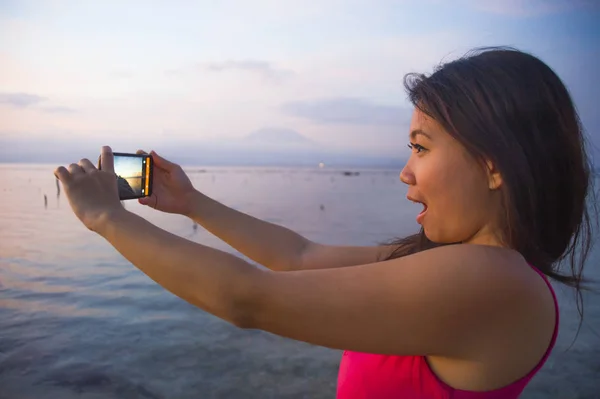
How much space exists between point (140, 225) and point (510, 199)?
1.06 meters

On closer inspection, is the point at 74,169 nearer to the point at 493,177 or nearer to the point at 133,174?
the point at 133,174

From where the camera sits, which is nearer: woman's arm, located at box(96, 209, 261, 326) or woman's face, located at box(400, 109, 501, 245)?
woman's arm, located at box(96, 209, 261, 326)

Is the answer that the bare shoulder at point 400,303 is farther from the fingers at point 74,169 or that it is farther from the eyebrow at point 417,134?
the fingers at point 74,169

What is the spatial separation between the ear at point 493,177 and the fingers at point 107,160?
120cm

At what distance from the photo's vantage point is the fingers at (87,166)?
1.62 m

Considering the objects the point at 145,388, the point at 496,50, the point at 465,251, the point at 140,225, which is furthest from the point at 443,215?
the point at 145,388

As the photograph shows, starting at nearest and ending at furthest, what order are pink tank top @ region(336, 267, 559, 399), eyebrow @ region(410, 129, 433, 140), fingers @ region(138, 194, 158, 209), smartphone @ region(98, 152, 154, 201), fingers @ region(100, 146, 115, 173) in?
pink tank top @ region(336, 267, 559, 399), eyebrow @ region(410, 129, 433, 140), fingers @ region(100, 146, 115, 173), smartphone @ region(98, 152, 154, 201), fingers @ region(138, 194, 158, 209)

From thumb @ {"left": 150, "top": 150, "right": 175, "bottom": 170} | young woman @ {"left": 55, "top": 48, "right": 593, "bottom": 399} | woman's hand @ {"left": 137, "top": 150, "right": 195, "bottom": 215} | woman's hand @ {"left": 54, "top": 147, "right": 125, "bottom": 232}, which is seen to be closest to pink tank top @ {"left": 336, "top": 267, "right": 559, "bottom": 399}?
young woman @ {"left": 55, "top": 48, "right": 593, "bottom": 399}

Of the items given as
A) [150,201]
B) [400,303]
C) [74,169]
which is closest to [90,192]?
[74,169]

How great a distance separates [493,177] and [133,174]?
145 cm

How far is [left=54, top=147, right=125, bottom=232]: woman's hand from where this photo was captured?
152 cm

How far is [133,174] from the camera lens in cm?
216

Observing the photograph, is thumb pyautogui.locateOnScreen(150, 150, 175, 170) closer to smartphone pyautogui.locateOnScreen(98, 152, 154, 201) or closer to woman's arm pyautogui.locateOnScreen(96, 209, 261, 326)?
smartphone pyautogui.locateOnScreen(98, 152, 154, 201)

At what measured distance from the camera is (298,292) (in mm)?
1286
